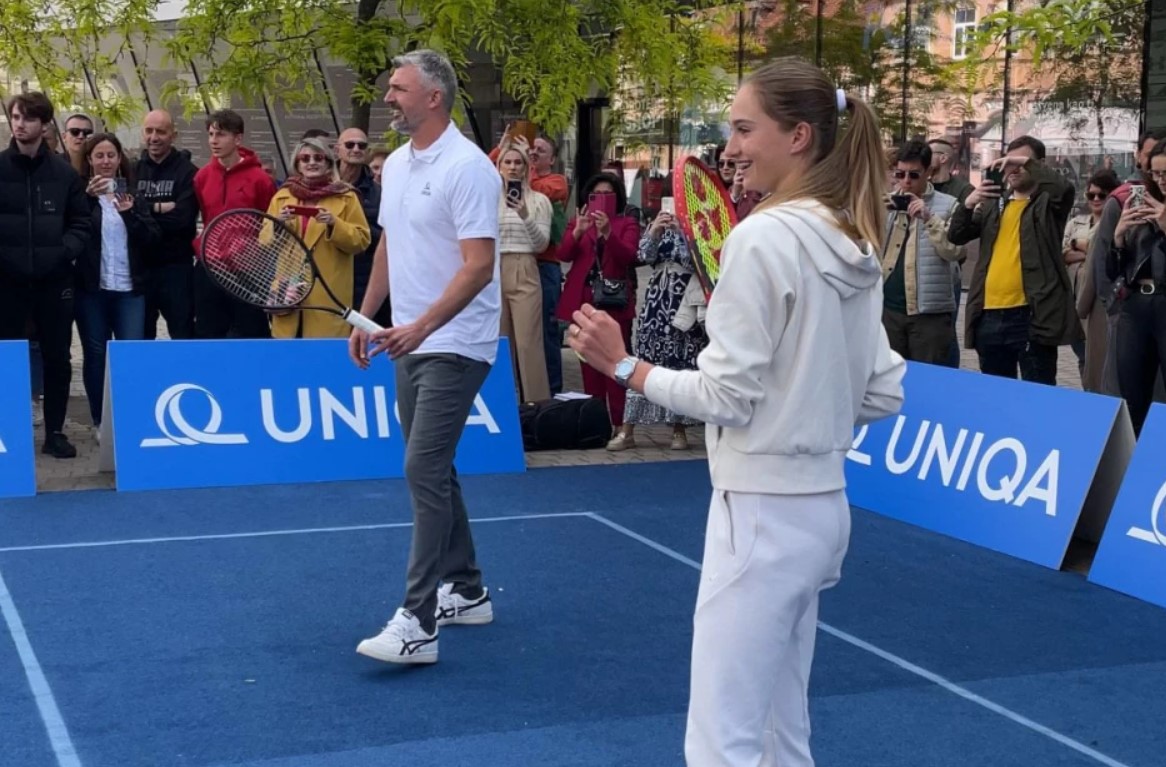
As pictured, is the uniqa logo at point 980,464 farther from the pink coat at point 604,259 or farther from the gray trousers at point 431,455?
the gray trousers at point 431,455

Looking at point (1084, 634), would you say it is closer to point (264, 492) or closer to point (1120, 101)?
point (264, 492)

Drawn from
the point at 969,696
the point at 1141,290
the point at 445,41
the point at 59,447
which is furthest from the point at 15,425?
the point at 1141,290

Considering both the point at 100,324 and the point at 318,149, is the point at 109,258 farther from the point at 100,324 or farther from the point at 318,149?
the point at 318,149

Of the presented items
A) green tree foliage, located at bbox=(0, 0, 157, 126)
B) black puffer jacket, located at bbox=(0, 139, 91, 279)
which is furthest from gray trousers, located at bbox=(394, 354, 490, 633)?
green tree foliage, located at bbox=(0, 0, 157, 126)

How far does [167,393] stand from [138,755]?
14.4 feet

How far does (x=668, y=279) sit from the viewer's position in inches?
388

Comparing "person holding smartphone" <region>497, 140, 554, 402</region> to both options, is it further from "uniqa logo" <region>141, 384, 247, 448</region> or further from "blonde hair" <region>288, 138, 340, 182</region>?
"uniqa logo" <region>141, 384, 247, 448</region>

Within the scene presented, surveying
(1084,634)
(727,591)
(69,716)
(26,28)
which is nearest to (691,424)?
(1084,634)

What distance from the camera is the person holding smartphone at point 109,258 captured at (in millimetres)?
9562

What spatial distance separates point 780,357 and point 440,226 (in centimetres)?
252

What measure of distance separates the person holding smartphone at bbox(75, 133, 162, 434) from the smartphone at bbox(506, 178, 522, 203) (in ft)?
7.68

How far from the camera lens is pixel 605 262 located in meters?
10.5

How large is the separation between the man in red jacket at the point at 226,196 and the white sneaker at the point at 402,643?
504cm

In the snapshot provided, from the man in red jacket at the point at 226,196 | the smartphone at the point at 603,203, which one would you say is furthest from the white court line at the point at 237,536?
the smartphone at the point at 603,203
